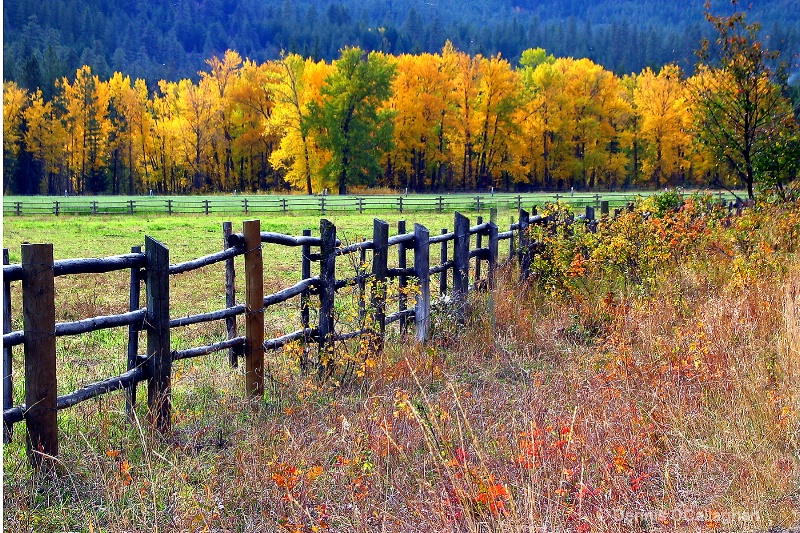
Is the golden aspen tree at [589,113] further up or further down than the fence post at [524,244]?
further up

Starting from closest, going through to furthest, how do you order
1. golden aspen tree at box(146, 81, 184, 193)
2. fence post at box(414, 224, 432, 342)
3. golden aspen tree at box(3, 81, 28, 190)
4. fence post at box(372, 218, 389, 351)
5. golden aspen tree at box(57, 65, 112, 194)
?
fence post at box(372, 218, 389, 351) → fence post at box(414, 224, 432, 342) → golden aspen tree at box(3, 81, 28, 190) → golden aspen tree at box(57, 65, 112, 194) → golden aspen tree at box(146, 81, 184, 193)

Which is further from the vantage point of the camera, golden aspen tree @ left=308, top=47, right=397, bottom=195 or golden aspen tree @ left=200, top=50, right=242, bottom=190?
golden aspen tree @ left=200, top=50, right=242, bottom=190

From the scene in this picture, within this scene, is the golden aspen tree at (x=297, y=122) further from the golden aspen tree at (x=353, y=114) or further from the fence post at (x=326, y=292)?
→ the fence post at (x=326, y=292)

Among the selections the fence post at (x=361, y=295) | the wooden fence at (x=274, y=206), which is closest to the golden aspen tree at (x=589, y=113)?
the wooden fence at (x=274, y=206)

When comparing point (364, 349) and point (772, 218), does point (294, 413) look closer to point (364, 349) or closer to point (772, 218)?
point (364, 349)

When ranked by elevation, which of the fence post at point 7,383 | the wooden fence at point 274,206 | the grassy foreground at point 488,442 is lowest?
the grassy foreground at point 488,442

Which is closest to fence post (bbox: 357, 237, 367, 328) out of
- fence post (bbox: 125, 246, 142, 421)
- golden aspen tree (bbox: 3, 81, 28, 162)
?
fence post (bbox: 125, 246, 142, 421)

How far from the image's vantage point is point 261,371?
6477mm

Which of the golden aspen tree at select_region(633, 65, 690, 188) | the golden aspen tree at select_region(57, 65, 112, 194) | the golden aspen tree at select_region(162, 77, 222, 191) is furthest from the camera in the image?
the golden aspen tree at select_region(57, 65, 112, 194)

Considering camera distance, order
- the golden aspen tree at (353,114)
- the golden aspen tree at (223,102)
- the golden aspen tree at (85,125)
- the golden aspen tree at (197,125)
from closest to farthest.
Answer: the golden aspen tree at (353,114), the golden aspen tree at (197,125), the golden aspen tree at (223,102), the golden aspen tree at (85,125)

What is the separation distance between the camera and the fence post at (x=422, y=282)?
863 cm

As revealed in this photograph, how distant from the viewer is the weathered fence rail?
4.64 meters

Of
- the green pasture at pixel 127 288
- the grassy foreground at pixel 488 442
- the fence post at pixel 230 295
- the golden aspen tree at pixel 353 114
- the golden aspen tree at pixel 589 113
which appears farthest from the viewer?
the golden aspen tree at pixel 589 113

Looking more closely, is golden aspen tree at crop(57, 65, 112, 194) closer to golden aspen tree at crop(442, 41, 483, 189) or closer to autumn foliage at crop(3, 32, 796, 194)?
autumn foliage at crop(3, 32, 796, 194)
